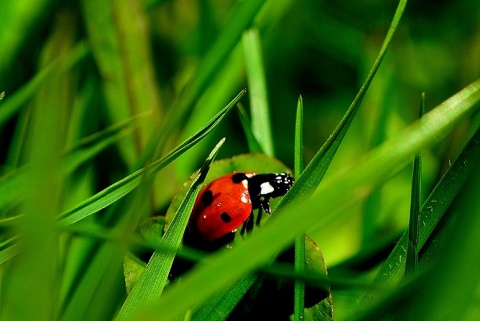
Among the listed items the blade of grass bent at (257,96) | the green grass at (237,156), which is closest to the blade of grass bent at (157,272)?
the green grass at (237,156)

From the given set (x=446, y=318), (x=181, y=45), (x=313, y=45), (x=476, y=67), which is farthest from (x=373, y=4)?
(x=446, y=318)

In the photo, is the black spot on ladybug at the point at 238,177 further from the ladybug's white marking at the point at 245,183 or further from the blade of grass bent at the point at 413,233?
the blade of grass bent at the point at 413,233

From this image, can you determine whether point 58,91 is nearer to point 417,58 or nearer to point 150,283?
point 150,283

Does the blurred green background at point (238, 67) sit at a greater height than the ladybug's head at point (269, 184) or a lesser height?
greater

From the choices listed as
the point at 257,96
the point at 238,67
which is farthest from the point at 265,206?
the point at 238,67

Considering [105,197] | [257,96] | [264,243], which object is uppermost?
[257,96]

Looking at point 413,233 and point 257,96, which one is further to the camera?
point 257,96

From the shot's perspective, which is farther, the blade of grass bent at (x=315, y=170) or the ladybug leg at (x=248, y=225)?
the ladybug leg at (x=248, y=225)

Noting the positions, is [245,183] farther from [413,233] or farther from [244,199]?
[413,233]
